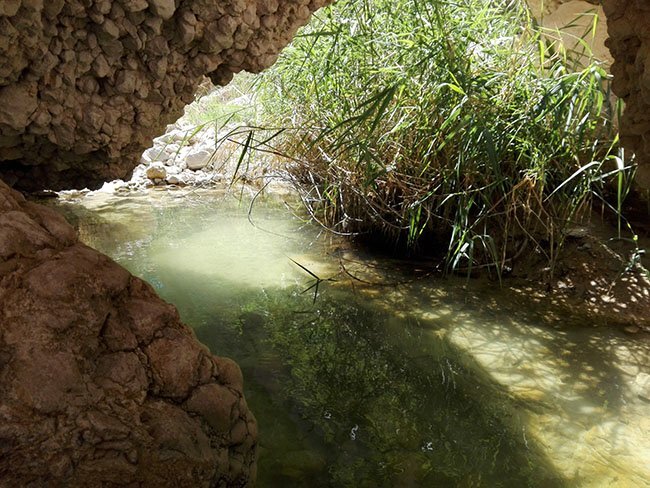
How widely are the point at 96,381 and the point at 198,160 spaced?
230 inches

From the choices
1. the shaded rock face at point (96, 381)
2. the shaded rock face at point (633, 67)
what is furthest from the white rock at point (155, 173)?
the shaded rock face at point (633, 67)

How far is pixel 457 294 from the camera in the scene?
3051 mm

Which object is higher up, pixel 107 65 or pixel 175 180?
pixel 107 65

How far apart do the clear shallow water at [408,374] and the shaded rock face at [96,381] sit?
382 mm

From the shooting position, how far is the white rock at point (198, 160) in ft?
22.4

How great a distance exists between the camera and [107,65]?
2.67m

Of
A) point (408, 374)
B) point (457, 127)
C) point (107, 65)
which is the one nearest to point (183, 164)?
point (107, 65)

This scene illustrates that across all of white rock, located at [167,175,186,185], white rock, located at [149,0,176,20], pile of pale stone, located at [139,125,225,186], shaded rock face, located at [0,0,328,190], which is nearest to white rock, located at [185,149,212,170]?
pile of pale stone, located at [139,125,225,186]

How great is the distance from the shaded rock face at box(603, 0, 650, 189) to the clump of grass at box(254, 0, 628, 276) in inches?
26.4

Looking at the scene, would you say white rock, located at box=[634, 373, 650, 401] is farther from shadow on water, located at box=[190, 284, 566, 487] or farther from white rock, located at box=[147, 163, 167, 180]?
white rock, located at box=[147, 163, 167, 180]

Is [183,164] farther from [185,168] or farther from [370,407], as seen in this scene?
[370,407]

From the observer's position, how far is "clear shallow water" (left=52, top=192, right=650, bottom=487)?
1746mm

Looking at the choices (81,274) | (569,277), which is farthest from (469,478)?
(569,277)

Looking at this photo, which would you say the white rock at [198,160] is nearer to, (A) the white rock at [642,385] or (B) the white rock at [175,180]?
(B) the white rock at [175,180]
